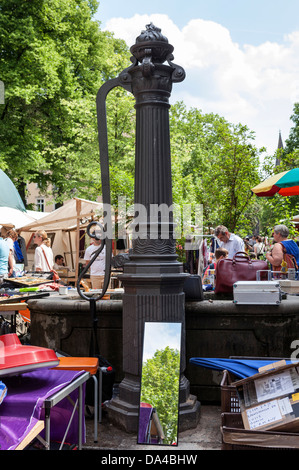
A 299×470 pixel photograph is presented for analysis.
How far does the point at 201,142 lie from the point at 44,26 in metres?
19.8

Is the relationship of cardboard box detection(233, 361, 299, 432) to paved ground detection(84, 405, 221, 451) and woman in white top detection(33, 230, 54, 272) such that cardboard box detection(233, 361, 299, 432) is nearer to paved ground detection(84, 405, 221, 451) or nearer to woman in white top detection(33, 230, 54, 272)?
paved ground detection(84, 405, 221, 451)

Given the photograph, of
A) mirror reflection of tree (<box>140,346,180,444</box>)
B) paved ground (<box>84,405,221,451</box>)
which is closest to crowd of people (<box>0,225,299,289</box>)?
paved ground (<box>84,405,221,451</box>)

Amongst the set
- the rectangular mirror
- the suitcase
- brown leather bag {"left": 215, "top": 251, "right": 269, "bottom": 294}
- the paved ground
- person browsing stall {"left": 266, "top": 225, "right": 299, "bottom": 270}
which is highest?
person browsing stall {"left": 266, "top": 225, "right": 299, "bottom": 270}

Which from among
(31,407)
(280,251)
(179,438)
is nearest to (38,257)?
(280,251)

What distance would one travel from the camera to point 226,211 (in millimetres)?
13656

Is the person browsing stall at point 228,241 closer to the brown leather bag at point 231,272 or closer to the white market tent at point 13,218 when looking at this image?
the brown leather bag at point 231,272

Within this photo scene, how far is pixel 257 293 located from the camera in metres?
4.60

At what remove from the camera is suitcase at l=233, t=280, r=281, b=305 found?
457 cm

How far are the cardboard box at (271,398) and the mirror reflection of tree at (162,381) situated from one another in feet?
1.77

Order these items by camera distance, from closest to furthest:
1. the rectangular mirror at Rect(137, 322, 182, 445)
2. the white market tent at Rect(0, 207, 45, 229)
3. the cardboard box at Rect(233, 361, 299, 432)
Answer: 1. the cardboard box at Rect(233, 361, 299, 432)
2. the rectangular mirror at Rect(137, 322, 182, 445)
3. the white market tent at Rect(0, 207, 45, 229)

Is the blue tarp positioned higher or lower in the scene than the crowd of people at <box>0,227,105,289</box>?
lower

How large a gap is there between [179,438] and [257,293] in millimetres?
1461

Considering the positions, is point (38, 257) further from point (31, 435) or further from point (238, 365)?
point (31, 435)
